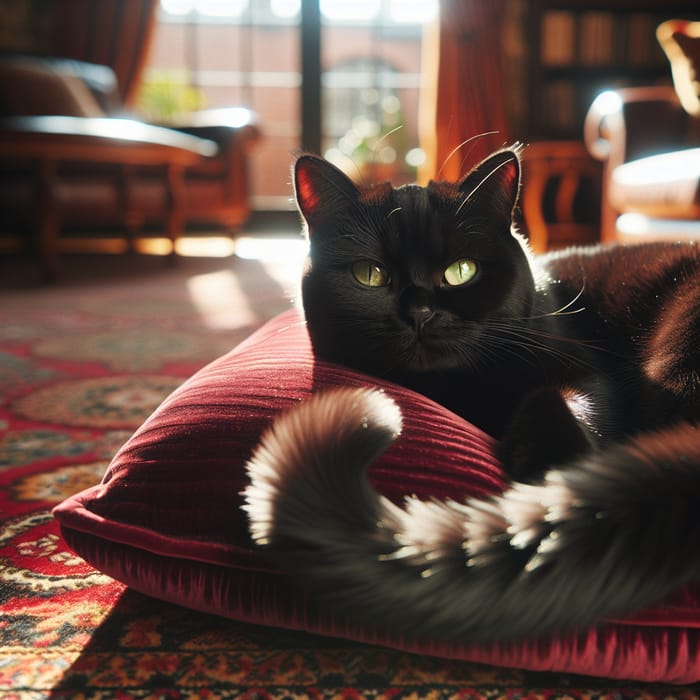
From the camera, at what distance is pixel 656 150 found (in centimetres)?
304

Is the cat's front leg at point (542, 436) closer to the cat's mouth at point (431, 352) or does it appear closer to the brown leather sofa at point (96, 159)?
the cat's mouth at point (431, 352)

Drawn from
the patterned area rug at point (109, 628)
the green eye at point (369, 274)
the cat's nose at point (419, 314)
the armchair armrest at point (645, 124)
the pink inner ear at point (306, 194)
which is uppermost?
the armchair armrest at point (645, 124)

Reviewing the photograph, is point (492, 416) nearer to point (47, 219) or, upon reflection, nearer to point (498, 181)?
point (498, 181)

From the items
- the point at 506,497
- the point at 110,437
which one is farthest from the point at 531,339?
the point at 110,437

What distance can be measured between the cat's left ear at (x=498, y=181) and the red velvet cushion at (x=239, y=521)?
0.96 ft

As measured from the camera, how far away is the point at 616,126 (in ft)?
10.1

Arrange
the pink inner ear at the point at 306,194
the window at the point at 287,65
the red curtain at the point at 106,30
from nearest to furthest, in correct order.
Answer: the pink inner ear at the point at 306,194 < the red curtain at the point at 106,30 < the window at the point at 287,65

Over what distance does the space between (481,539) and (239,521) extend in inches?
9.4

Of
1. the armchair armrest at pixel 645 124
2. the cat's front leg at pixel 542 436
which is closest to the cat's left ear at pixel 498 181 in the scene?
the cat's front leg at pixel 542 436

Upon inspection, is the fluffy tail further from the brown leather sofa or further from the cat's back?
the brown leather sofa

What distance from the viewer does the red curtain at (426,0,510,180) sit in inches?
181

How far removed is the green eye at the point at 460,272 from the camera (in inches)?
34.6

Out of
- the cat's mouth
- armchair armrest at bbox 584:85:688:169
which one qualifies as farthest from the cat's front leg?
armchair armrest at bbox 584:85:688:169

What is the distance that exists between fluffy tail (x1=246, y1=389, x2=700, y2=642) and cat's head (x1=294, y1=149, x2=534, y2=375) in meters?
0.33
